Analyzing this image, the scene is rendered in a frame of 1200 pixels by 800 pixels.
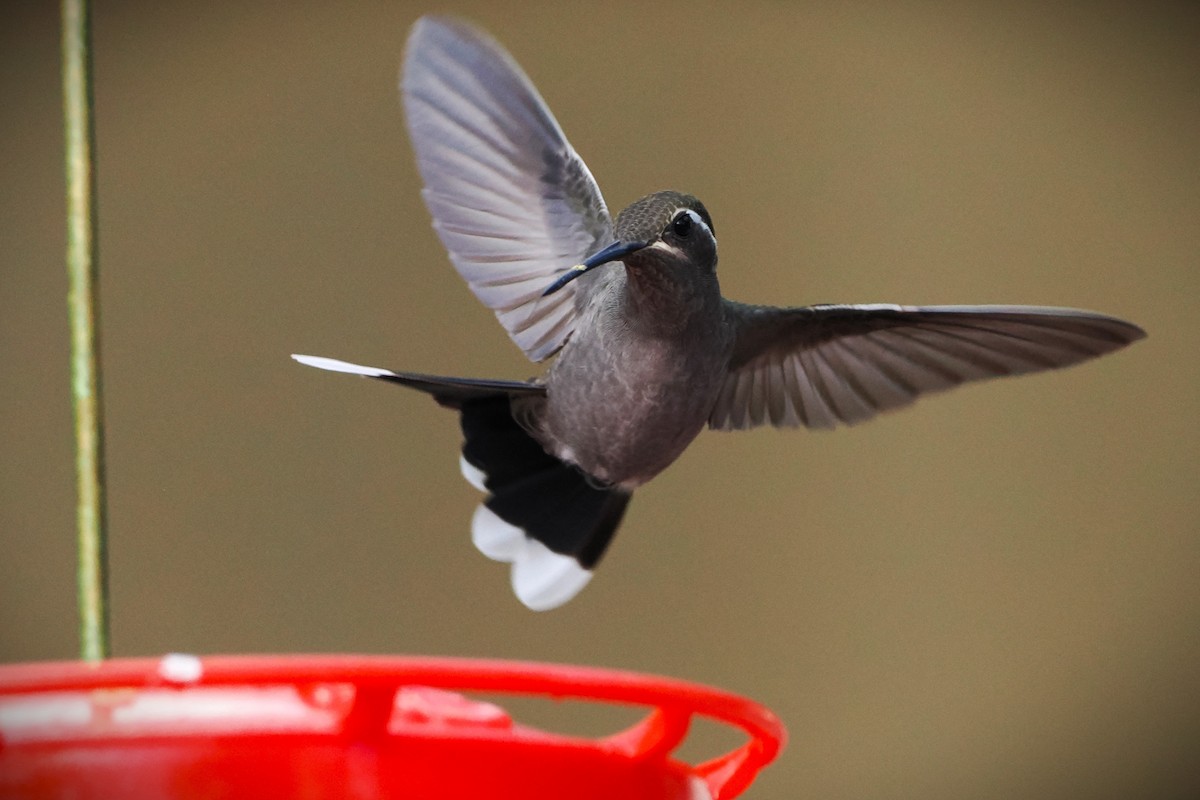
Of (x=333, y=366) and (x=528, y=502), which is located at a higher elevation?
(x=333, y=366)

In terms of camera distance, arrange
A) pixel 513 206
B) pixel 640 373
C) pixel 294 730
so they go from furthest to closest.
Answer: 1. pixel 513 206
2. pixel 640 373
3. pixel 294 730

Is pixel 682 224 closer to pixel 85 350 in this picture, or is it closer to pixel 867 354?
pixel 867 354

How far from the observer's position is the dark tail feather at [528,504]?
4.33 feet

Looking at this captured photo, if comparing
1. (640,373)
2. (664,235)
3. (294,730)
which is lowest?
(294,730)

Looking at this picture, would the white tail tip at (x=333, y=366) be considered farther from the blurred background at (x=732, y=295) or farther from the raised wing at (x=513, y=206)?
the blurred background at (x=732, y=295)

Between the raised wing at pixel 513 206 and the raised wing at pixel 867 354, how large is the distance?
0.18 metres

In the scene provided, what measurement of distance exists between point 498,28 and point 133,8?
71 cm

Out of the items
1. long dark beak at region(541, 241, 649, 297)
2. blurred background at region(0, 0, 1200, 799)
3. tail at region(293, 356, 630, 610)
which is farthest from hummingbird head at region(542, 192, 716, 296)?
blurred background at region(0, 0, 1200, 799)

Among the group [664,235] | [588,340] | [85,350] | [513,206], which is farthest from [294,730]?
[513,206]

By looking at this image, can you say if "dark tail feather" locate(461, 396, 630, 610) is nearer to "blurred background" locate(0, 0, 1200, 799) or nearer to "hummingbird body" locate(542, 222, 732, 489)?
"hummingbird body" locate(542, 222, 732, 489)

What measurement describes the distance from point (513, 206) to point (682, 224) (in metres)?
0.30

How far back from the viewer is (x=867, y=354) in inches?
53.7

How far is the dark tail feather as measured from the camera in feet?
4.33

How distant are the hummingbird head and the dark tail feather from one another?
278 millimetres
